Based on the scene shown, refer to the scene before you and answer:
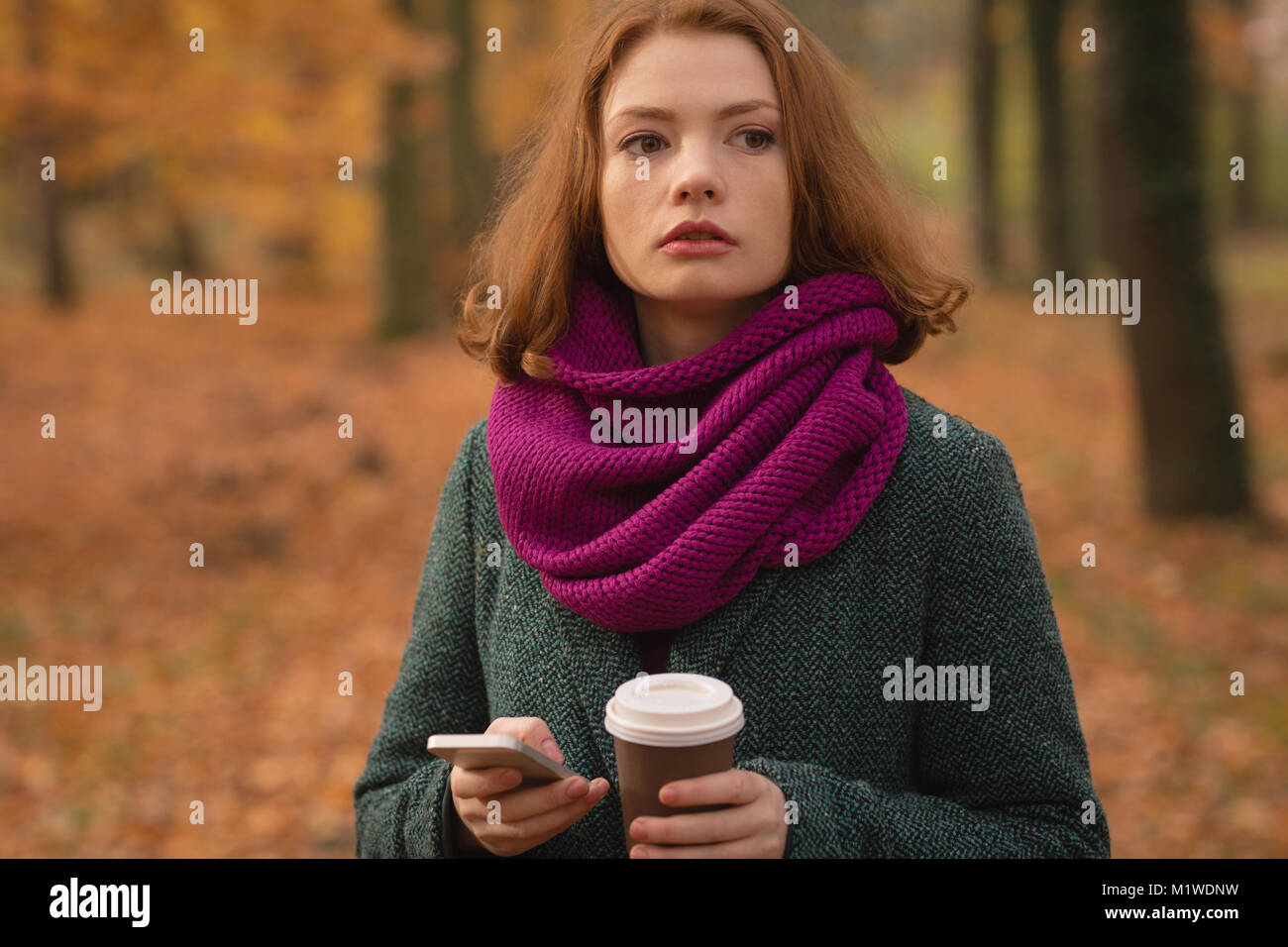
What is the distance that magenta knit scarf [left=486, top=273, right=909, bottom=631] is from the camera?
5.46 ft

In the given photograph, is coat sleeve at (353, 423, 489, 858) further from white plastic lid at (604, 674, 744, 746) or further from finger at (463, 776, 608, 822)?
white plastic lid at (604, 674, 744, 746)

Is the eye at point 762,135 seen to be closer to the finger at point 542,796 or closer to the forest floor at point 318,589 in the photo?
the forest floor at point 318,589

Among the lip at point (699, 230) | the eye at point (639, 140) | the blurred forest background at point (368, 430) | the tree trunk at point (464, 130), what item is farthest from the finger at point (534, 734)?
the tree trunk at point (464, 130)

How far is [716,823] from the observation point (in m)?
1.43

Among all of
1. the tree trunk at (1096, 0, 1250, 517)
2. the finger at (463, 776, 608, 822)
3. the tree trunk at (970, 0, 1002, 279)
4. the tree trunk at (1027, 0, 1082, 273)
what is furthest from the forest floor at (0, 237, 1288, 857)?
the tree trunk at (970, 0, 1002, 279)

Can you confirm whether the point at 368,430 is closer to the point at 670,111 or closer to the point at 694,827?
the point at 670,111

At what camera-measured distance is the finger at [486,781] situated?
4.94 ft

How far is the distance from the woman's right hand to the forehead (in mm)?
934

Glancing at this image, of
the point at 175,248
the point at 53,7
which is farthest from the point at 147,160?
the point at 53,7

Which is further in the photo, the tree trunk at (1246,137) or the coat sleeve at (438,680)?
the tree trunk at (1246,137)

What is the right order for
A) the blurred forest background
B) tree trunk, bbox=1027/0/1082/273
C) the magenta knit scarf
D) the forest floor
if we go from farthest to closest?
tree trunk, bbox=1027/0/1082/273, the blurred forest background, the forest floor, the magenta knit scarf

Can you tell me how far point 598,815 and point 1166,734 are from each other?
406 centimetres

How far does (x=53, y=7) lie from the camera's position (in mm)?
8109

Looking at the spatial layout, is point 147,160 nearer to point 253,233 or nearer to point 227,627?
point 253,233
